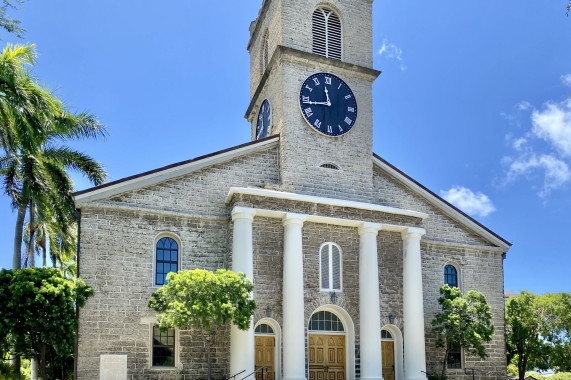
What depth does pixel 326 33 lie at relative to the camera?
28.9 m

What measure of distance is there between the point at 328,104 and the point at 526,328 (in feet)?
50.1

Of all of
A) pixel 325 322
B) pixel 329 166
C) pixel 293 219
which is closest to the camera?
pixel 293 219

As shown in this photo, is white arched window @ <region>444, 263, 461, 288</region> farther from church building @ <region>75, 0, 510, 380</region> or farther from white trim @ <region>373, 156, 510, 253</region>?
white trim @ <region>373, 156, 510, 253</region>

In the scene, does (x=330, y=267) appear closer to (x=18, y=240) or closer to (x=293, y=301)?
(x=293, y=301)

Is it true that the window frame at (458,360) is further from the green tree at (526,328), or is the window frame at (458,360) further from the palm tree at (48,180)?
the palm tree at (48,180)

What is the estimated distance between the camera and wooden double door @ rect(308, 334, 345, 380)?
24.7m

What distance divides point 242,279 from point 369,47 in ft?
43.7

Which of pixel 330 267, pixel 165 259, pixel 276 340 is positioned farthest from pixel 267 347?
pixel 165 259

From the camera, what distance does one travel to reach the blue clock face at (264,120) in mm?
29141

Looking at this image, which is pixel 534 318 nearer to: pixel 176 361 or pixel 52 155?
pixel 176 361

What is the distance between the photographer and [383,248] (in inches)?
1056

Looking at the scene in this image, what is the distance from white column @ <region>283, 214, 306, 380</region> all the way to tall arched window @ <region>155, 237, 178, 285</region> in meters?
4.19

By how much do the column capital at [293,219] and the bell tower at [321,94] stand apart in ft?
5.76

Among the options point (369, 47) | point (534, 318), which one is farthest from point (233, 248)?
point (534, 318)
